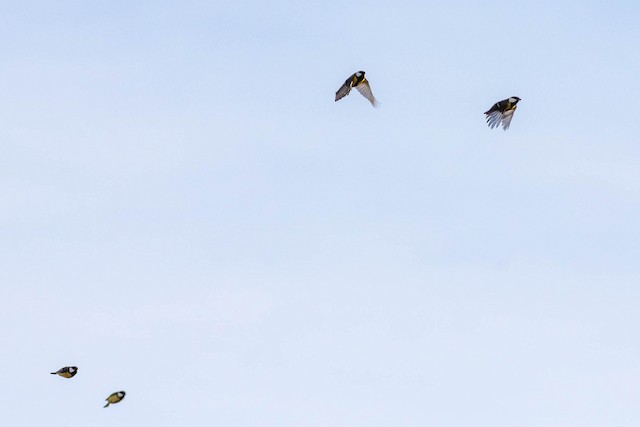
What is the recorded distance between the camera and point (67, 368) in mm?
83188

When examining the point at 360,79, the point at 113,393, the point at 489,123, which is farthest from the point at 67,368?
the point at 489,123

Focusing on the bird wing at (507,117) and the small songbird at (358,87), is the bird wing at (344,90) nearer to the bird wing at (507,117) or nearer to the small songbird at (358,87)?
the small songbird at (358,87)

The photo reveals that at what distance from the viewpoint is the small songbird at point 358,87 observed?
73938 millimetres

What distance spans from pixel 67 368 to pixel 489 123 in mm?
35040

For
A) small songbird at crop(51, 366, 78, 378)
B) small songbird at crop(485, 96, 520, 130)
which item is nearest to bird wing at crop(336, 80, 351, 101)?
small songbird at crop(485, 96, 520, 130)

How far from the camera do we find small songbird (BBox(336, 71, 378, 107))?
7394cm

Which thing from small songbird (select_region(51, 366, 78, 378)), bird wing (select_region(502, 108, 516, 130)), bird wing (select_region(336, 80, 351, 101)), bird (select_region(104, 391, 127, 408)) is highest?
bird wing (select_region(336, 80, 351, 101))

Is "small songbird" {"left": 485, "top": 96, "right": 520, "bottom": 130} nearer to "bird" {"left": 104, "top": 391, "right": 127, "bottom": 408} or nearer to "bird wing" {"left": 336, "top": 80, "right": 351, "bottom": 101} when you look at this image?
"bird wing" {"left": 336, "top": 80, "right": 351, "bottom": 101}

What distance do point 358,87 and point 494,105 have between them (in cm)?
878

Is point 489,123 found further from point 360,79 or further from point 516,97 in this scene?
point 360,79

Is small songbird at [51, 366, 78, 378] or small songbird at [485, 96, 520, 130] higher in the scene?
small songbird at [485, 96, 520, 130]

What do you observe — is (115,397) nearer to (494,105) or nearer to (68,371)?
(68,371)

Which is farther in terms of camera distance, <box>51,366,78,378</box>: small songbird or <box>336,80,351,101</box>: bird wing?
<box>51,366,78,378</box>: small songbird

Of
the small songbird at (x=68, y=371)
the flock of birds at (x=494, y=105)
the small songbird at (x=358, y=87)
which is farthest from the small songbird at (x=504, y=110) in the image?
the small songbird at (x=68, y=371)
